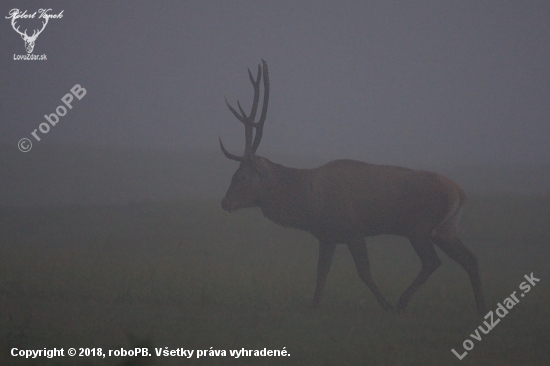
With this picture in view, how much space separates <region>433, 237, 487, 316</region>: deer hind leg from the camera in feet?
32.7

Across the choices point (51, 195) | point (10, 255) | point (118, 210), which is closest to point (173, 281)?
point (10, 255)

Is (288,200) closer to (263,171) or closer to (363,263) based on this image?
(263,171)

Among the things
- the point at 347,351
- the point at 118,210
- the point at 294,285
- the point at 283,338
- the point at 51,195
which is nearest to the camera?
the point at 347,351

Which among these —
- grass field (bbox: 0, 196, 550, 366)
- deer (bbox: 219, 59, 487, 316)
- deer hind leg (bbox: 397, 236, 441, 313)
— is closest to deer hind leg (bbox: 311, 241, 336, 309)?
deer (bbox: 219, 59, 487, 316)

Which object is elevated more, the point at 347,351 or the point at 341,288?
the point at 341,288

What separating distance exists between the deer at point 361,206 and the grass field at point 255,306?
0.91 metres

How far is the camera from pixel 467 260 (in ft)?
33.5

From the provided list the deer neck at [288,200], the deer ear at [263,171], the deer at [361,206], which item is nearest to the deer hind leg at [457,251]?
the deer at [361,206]

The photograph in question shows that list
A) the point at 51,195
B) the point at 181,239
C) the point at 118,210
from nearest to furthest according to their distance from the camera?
the point at 181,239 < the point at 118,210 < the point at 51,195

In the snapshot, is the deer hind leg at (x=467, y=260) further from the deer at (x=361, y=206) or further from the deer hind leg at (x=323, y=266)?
the deer hind leg at (x=323, y=266)

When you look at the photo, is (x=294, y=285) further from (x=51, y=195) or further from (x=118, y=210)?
(x=51, y=195)

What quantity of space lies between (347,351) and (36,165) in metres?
35.5

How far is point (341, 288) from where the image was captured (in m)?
11.8

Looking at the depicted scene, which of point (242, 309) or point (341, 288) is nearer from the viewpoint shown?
point (242, 309)
